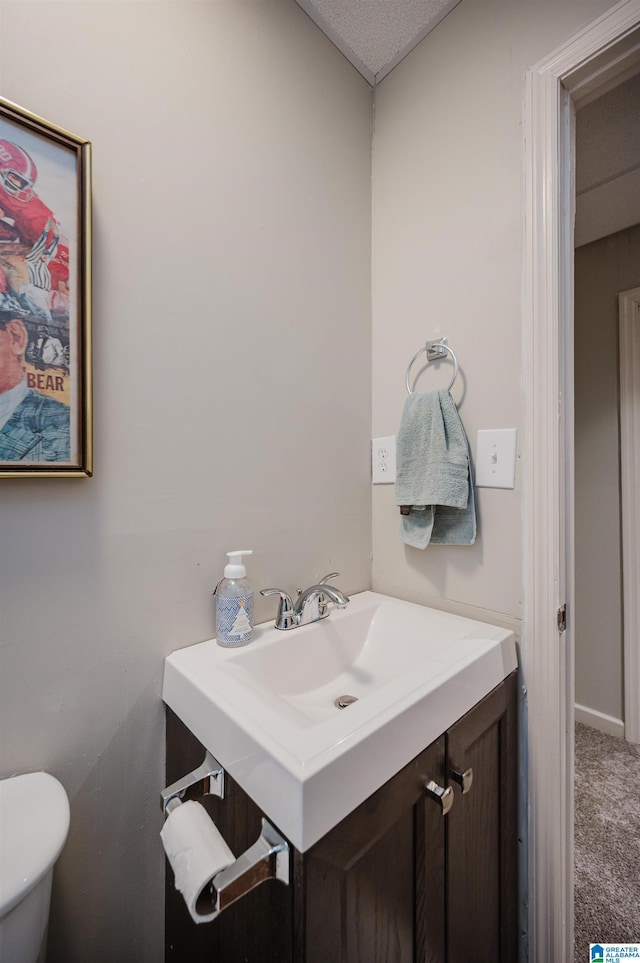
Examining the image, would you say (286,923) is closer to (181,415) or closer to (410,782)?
Answer: (410,782)

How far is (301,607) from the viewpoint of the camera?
0.93 m

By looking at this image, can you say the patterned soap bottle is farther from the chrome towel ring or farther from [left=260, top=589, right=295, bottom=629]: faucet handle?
the chrome towel ring

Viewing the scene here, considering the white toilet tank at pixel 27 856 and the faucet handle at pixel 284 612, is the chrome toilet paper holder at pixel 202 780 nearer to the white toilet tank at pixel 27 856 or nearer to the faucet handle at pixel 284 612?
the white toilet tank at pixel 27 856

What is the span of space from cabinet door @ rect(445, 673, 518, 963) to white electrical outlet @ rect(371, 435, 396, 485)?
Result: 58 cm

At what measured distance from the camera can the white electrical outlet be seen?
116cm

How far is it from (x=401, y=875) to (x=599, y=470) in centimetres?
193

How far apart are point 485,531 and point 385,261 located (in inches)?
33.1

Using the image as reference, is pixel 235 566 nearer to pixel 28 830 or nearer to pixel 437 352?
pixel 28 830


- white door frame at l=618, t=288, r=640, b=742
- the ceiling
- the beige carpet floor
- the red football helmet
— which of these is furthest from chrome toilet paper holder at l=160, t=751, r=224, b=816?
white door frame at l=618, t=288, r=640, b=742

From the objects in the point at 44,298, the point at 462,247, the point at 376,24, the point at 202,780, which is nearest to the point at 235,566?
the point at 202,780

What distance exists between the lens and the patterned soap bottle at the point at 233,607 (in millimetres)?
801

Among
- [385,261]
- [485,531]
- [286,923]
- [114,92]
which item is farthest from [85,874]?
[385,261]

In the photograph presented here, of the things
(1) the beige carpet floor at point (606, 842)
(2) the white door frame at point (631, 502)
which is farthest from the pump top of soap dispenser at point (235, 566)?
(2) the white door frame at point (631, 502)

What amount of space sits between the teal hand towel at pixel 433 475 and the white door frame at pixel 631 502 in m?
1.35
